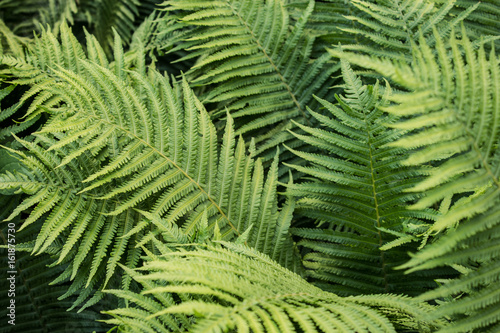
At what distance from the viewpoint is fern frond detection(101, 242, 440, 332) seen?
2.20 ft

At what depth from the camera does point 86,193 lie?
3.61 ft

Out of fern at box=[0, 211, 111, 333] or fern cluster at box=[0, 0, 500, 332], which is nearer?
fern cluster at box=[0, 0, 500, 332]

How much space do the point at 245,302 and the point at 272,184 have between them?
1.53 ft

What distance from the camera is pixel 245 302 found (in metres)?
0.71

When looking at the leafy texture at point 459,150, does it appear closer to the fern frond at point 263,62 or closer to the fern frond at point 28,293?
the fern frond at point 263,62

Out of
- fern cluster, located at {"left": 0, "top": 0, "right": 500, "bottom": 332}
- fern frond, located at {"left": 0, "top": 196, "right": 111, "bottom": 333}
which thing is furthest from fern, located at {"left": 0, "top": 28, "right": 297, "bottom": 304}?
fern frond, located at {"left": 0, "top": 196, "right": 111, "bottom": 333}

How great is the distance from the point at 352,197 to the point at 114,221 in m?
0.68

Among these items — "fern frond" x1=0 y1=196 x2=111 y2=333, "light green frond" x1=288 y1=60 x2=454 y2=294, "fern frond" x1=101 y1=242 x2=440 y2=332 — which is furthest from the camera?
"fern frond" x1=0 y1=196 x2=111 y2=333

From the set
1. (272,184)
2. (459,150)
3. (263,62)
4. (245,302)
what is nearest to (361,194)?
(272,184)

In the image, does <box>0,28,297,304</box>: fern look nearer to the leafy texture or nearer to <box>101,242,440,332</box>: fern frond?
<box>101,242,440,332</box>: fern frond

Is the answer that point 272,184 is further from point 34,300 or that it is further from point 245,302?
point 34,300

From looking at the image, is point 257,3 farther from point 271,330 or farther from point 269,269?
point 271,330

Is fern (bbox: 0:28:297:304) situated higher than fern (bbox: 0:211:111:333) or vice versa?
fern (bbox: 0:28:297:304)

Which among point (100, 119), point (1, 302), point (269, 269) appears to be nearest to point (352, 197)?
point (269, 269)
